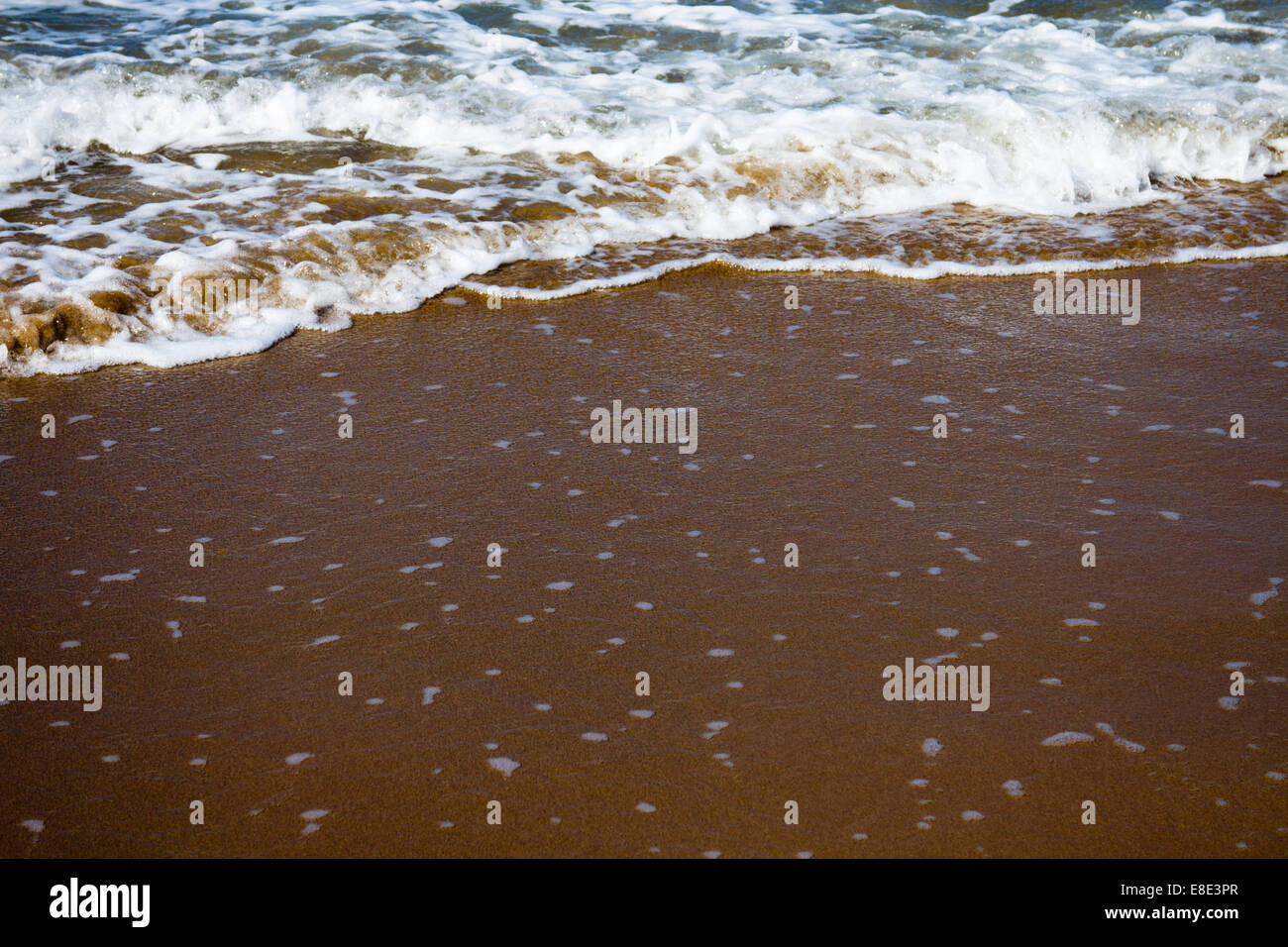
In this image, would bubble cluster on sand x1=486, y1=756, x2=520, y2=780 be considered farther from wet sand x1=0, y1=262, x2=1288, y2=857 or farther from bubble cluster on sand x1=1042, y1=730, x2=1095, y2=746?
bubble cluster on sand x1=1042, y1=730, x2=1095, y2=746

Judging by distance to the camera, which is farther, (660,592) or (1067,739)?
(660,592)

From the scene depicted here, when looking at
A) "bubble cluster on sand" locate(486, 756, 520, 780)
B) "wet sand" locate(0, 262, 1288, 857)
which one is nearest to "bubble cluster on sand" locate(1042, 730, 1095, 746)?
"wet sand" locate(0, 262, 1288, 857)

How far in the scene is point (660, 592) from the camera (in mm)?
3469

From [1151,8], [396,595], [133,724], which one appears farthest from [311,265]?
[1151,8]

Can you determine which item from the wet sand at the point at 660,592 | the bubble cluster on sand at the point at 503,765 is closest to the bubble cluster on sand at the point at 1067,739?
the wet sand at the point at 660,592

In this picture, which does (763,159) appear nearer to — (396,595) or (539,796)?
(396,595)

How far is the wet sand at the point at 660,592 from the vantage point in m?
2.68

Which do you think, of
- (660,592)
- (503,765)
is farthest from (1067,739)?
(503,765)

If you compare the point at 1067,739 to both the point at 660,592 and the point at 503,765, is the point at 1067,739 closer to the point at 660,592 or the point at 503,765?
the point at 660,592

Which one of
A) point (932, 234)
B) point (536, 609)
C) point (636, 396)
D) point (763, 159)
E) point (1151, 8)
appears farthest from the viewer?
point (1151, 8)

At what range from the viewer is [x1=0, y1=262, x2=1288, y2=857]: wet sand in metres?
2.68

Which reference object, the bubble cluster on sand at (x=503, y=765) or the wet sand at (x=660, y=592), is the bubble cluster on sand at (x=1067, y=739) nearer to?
the wet sand at (x=660, y=592)

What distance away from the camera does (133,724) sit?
2.94 m
